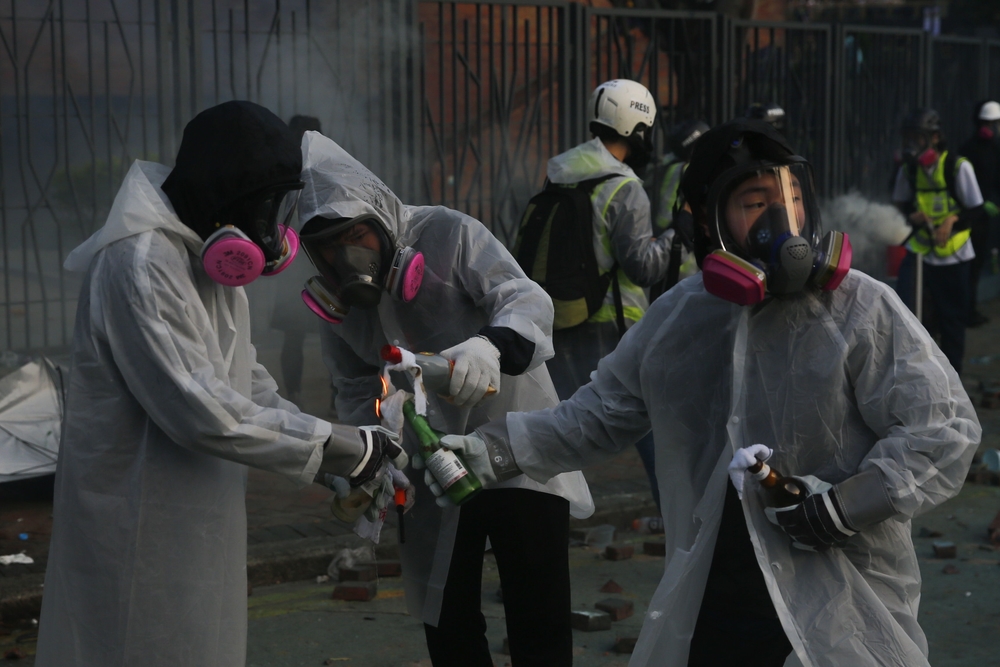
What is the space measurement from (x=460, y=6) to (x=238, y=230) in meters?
5.97

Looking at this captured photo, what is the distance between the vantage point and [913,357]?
2.45 m

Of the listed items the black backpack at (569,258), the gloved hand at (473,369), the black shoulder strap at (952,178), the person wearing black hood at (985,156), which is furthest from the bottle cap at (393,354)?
the person wearing black hood at (985,156)

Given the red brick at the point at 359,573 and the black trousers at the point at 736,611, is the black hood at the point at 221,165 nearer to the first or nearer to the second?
the black trousers at the point at 736,611

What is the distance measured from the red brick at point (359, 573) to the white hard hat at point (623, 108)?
2.20 m

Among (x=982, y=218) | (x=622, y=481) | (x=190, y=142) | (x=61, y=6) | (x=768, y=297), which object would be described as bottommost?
(x=622, y=481)

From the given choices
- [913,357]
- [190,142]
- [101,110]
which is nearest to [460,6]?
[101,110]

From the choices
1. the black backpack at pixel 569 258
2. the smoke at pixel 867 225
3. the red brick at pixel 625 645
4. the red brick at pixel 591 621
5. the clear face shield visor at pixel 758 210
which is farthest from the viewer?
the smoke at pixel 867 225

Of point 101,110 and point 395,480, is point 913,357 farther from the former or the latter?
point 101,110

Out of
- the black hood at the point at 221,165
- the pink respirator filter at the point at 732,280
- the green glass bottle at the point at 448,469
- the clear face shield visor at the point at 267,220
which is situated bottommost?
the green glass bottle at the point at 448,469

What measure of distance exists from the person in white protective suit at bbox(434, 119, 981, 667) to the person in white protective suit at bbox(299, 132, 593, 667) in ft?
1.84

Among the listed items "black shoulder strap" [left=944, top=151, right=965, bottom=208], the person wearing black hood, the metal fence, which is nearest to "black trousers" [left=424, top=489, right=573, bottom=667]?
the metal fence

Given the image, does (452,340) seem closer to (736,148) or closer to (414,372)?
(414,372)

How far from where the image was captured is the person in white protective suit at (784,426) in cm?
244

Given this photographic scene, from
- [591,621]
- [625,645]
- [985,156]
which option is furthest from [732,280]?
[985,156]
